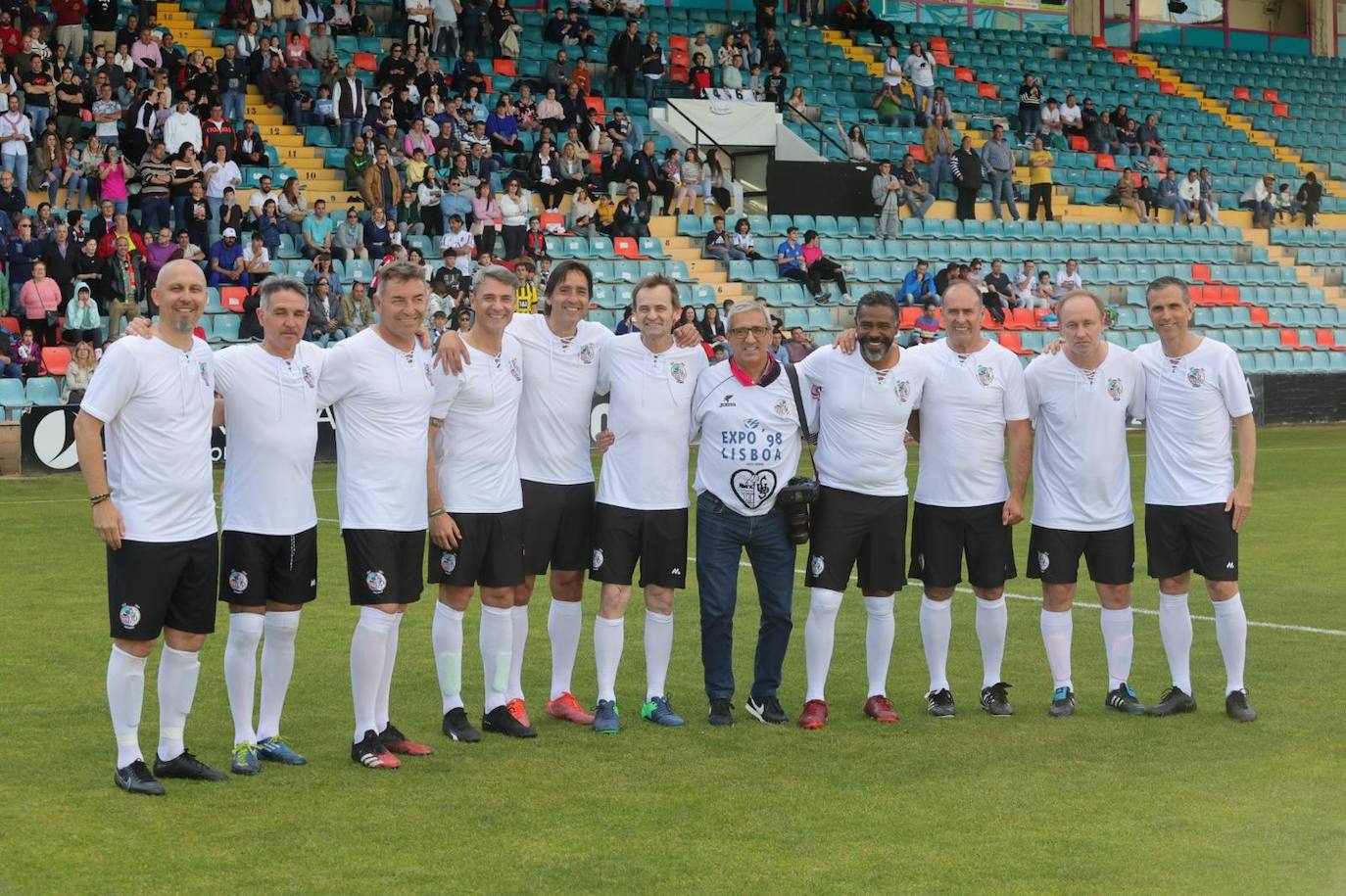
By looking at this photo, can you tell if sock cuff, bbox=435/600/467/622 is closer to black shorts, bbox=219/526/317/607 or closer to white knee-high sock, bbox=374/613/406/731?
white knee-high sock, bbox=374/613/406/731

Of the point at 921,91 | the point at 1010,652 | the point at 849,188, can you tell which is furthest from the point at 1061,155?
the point at 1010,652

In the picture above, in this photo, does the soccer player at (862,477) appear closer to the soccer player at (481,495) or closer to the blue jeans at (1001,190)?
the soccer player at (481,495)

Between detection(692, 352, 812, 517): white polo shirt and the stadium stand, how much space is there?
14488 millimetres

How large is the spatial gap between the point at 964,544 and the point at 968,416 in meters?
0.62

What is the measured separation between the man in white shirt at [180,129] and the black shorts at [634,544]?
56.0ft

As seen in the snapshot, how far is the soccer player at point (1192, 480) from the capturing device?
25.5ft

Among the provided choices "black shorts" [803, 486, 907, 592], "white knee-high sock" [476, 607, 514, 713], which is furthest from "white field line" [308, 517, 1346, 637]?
"white knee-high sock" [476, 607, 514, 713]

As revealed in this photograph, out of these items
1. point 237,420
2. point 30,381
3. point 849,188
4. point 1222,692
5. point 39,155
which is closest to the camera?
point 237,420

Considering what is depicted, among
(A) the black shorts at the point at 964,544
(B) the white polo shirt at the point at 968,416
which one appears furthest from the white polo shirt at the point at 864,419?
(A) the black shorts at the point at 964,544

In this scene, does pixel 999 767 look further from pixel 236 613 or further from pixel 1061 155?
pixel 1061 155

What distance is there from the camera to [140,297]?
21.4 meters

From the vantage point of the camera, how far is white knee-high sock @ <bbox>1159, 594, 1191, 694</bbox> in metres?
7.94

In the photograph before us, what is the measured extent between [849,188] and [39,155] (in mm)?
14152

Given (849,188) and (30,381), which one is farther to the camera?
(849,188)
